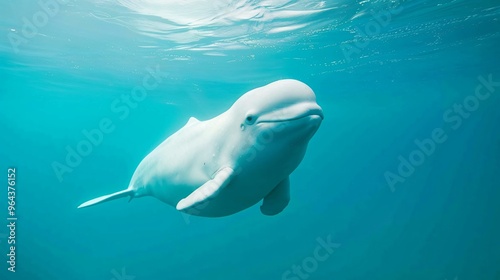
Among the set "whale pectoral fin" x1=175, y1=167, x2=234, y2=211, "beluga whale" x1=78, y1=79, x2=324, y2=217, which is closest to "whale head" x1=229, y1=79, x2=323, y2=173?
"beluga whale" x1=78, y1=79, x2=324, y2=217

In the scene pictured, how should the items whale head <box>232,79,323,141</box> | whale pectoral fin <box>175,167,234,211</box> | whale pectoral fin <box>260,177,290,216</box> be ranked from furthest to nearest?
1. whale pectoral fin <box>260,177,290,216</box>
2. whale pectoral fin <box>175,167,234,211</box>
3. whale head <box>232,79,323,141</box>

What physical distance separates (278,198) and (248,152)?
138cm

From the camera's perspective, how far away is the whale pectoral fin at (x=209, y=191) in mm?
3664

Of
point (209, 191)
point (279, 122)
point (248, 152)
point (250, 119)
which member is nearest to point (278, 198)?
point (248, 152)

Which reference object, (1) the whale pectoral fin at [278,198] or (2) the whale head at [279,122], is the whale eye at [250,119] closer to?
(2) the whale head at [279,122]

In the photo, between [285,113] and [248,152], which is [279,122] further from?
[248,152]

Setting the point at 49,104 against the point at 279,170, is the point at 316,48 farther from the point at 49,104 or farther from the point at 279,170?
the point at 49,104

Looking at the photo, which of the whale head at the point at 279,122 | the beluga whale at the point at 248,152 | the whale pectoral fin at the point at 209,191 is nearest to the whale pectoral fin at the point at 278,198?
the beluga whale at the point at 248,152

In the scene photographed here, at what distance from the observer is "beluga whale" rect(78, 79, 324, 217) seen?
11.5 ft

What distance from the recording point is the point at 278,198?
4.98m

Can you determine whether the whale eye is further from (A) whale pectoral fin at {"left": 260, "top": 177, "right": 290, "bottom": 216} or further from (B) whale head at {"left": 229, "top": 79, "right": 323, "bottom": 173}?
(A) whale pectoral fin at {"left": 260, "top": 177, "right": 290, "bottom": 216}

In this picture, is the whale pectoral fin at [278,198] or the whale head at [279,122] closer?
the whale head at [279,122]

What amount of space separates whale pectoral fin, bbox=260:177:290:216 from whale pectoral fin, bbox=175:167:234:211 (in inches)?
45.7

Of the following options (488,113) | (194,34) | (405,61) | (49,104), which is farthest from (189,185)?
(488,113)
